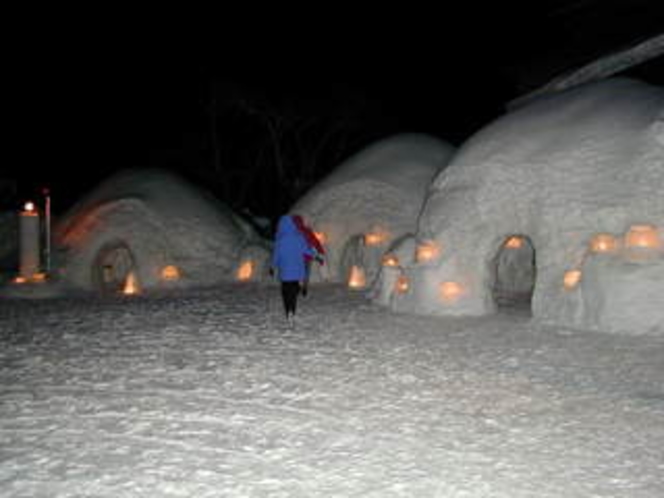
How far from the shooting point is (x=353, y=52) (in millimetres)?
25781

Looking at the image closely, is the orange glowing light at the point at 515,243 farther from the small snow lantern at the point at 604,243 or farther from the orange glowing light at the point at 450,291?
the small snow lantern at the point at 604,243

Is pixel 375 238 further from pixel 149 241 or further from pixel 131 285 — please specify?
pixel 131 285

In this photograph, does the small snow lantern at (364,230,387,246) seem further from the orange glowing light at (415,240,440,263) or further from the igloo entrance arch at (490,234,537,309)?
the orange glowing light at (415,240,440,263)

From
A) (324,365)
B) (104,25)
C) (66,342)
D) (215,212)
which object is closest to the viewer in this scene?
(324,365)

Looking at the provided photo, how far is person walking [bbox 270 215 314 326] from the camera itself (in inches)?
414

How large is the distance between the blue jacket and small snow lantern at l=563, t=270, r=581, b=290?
157 inches

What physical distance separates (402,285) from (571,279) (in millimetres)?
2914

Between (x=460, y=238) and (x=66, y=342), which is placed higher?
(x=460, y=238)

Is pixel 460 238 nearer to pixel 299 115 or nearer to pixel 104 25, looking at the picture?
pixel 299 115

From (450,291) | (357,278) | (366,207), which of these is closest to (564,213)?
(450,291)

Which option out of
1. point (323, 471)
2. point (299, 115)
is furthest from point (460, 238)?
point (299, 115)

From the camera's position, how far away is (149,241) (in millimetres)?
16516

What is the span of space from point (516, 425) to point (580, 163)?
6785 millimetres

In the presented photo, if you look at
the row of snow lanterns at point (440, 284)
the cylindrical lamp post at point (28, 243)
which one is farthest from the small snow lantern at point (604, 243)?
the cylindrical lamp post at point (28, 243)
